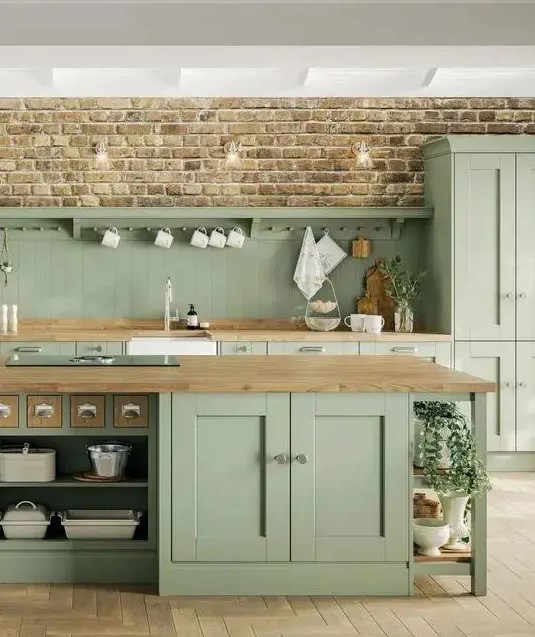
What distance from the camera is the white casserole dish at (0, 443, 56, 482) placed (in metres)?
4.28

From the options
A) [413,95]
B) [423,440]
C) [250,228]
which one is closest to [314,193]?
[250,228]

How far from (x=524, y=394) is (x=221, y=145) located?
119 inches

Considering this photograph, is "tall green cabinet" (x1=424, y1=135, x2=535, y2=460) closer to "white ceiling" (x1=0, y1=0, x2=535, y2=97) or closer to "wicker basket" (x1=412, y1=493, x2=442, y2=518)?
"white ceiling" (x1=0, y1=0, x2=535, y2=97)

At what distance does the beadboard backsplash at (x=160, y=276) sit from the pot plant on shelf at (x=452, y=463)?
12.1ft

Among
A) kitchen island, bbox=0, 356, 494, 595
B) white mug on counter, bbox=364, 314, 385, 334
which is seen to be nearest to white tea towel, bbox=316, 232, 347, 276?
white mug on counter, bbox=364, 314, 385, 334

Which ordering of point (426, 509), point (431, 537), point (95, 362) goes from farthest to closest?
1. point (95, 362)
2. point (426, 509)
3. point (431, 537)

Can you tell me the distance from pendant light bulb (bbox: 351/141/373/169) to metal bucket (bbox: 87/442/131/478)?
13.8 feet

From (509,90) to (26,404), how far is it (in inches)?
186

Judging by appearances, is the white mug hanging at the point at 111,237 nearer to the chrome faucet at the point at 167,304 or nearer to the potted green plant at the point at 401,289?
the chrome faucet at the point at 167,304

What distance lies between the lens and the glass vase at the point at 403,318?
7.67m

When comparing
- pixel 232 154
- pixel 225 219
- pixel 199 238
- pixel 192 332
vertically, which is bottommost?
pixel 192 332

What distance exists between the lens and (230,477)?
13.4 feet

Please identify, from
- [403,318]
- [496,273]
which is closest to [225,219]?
[403,318]

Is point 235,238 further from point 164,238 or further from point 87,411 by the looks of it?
point 87,411
